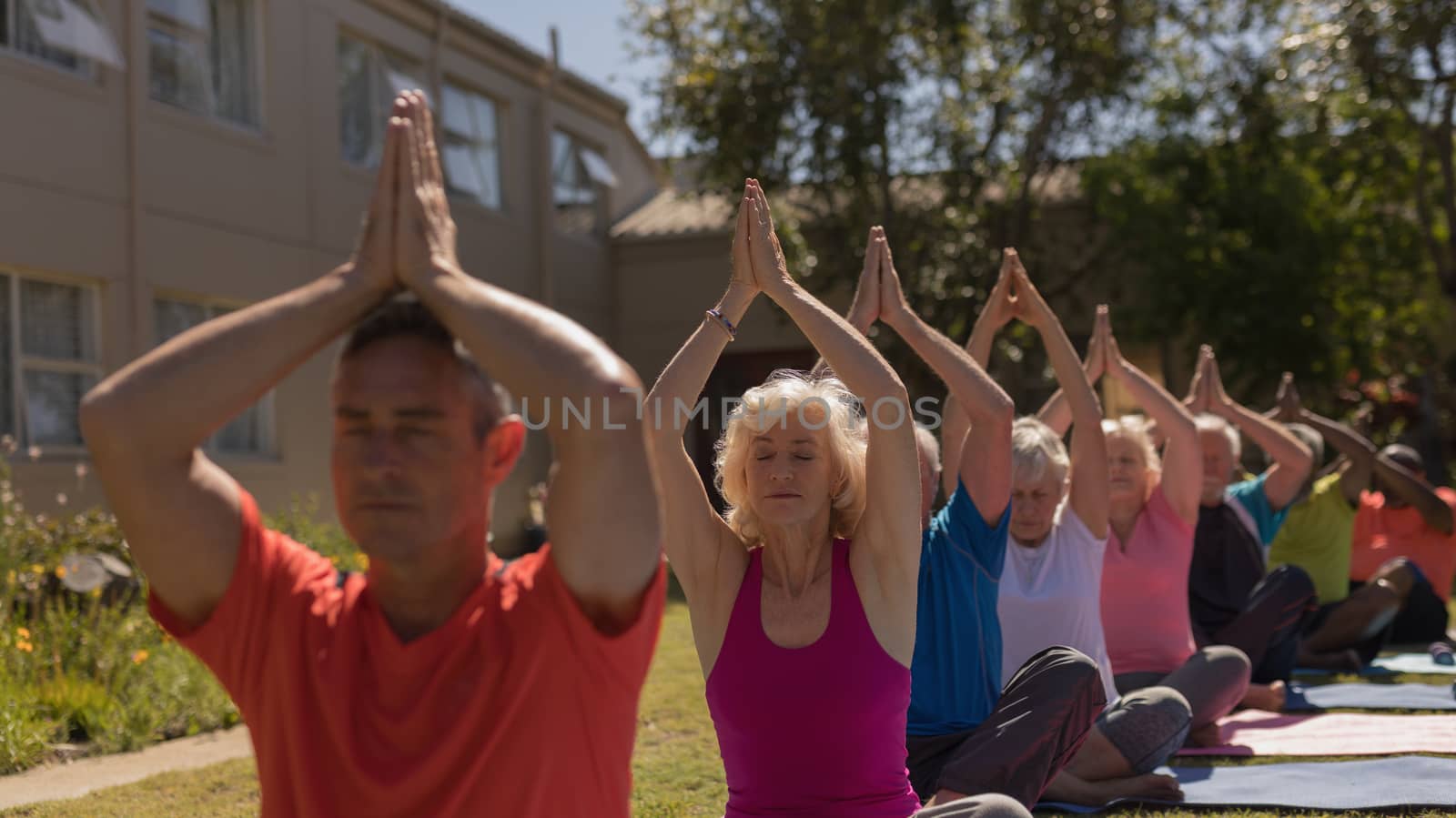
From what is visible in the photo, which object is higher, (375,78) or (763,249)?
(375,78)

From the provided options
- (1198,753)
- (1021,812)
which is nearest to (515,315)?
(1021,812)

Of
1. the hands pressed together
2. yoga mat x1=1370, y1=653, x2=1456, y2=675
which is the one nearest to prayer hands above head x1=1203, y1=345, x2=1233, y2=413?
yoga mat x1=1370, y1=653, x2=1456, y2=675

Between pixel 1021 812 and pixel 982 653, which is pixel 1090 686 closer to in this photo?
pixel 982 653

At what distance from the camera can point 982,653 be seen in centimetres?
406

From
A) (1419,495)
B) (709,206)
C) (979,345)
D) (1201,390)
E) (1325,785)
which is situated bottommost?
→ (1325,785)

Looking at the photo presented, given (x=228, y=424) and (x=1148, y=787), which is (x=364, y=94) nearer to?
(x=228, y=424)

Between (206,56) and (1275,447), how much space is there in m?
9.27

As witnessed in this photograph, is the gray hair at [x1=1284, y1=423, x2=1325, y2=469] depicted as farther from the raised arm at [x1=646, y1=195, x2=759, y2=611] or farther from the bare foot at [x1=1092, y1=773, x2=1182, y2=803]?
the raised arm at [x1=646, y1=195, x2=759, y2=611]

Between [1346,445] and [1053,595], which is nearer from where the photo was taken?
[1053,595]

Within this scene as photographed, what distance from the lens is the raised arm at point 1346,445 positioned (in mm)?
8031

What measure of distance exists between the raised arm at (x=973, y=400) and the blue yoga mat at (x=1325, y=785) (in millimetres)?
1657

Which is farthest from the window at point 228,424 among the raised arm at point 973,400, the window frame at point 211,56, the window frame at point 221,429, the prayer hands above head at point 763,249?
the prayer hands above head at point 763,249

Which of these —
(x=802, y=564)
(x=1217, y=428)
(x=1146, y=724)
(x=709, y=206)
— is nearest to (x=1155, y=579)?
(x=1146, y=724)

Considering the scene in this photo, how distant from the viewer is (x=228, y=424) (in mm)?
10828
